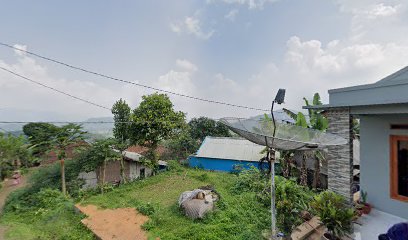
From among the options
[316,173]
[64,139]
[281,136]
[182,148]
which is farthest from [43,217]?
[182,148]

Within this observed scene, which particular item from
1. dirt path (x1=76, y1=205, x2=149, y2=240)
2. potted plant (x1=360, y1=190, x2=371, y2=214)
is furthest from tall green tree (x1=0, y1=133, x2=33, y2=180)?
potted plant (x1=360, y1=190, x2=371, y2=214)

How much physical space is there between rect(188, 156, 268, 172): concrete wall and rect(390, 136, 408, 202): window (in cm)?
892

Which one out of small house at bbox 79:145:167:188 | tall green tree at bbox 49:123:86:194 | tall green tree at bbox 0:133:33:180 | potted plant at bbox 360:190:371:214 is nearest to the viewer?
potted plant at bbox 360:190:371:214

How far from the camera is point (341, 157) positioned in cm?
512

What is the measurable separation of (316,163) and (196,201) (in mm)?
6007

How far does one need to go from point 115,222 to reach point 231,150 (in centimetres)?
960

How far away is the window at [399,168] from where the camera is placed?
5.48m

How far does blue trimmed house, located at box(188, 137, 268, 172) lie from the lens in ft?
48.4

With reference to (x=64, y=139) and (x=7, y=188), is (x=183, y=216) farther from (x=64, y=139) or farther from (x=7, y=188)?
(x=7, y=188)

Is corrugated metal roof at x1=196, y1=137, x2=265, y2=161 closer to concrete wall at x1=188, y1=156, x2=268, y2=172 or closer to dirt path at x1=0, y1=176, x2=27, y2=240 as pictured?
concrete wall at x1=188, y1=156, x2=268, y2=172

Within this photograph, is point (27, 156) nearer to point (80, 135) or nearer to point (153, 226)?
point (80, 135)

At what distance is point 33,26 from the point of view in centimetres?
939

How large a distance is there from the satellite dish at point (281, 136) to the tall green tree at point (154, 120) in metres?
8.18

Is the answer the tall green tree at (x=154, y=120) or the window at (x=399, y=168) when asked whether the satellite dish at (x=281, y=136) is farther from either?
the tall green tree at (x=154, y=120)
